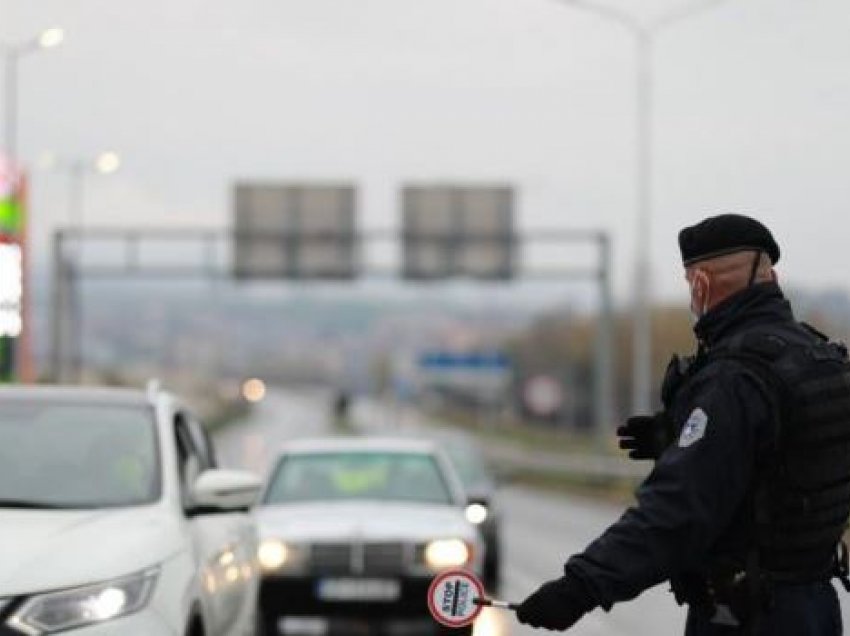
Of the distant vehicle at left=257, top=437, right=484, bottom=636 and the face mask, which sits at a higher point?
the face mask

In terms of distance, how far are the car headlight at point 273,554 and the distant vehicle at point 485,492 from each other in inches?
214

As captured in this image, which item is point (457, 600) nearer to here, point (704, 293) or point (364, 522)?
point (704, 293)

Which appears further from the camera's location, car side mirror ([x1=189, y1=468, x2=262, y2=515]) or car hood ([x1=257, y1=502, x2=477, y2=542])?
car hood ([x1=257, y1=502, x2=477, y2=542])

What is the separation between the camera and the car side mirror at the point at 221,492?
8539 millimetres

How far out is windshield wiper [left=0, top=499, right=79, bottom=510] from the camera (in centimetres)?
795

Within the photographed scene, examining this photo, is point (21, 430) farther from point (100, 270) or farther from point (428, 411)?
point (428, 411)

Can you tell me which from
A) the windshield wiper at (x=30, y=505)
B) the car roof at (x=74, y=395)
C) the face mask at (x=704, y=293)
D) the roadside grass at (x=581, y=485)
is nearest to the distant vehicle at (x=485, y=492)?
the car roof at (x=74, y=395)

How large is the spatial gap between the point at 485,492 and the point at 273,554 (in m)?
7.29

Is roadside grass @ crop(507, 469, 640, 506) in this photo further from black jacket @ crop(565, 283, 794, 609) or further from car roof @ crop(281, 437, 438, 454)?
black jacket @ crop(565, 283, 794, 609)

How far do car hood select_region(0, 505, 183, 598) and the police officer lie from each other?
250 centimetres

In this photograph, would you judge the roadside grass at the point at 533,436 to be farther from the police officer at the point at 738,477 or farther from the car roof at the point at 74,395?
the police officer at the point at 738,477

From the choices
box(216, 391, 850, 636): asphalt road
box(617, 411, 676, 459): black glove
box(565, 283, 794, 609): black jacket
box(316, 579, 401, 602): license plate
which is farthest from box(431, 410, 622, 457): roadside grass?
box(565, 283, 794, 609): black jacket

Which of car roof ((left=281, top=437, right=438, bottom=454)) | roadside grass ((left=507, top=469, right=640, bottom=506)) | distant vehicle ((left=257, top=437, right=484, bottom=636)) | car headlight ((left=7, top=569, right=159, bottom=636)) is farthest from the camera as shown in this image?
roadside grass ((left=507, top=469, right=640, bottom=506))

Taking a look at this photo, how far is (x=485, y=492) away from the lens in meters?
20.4
